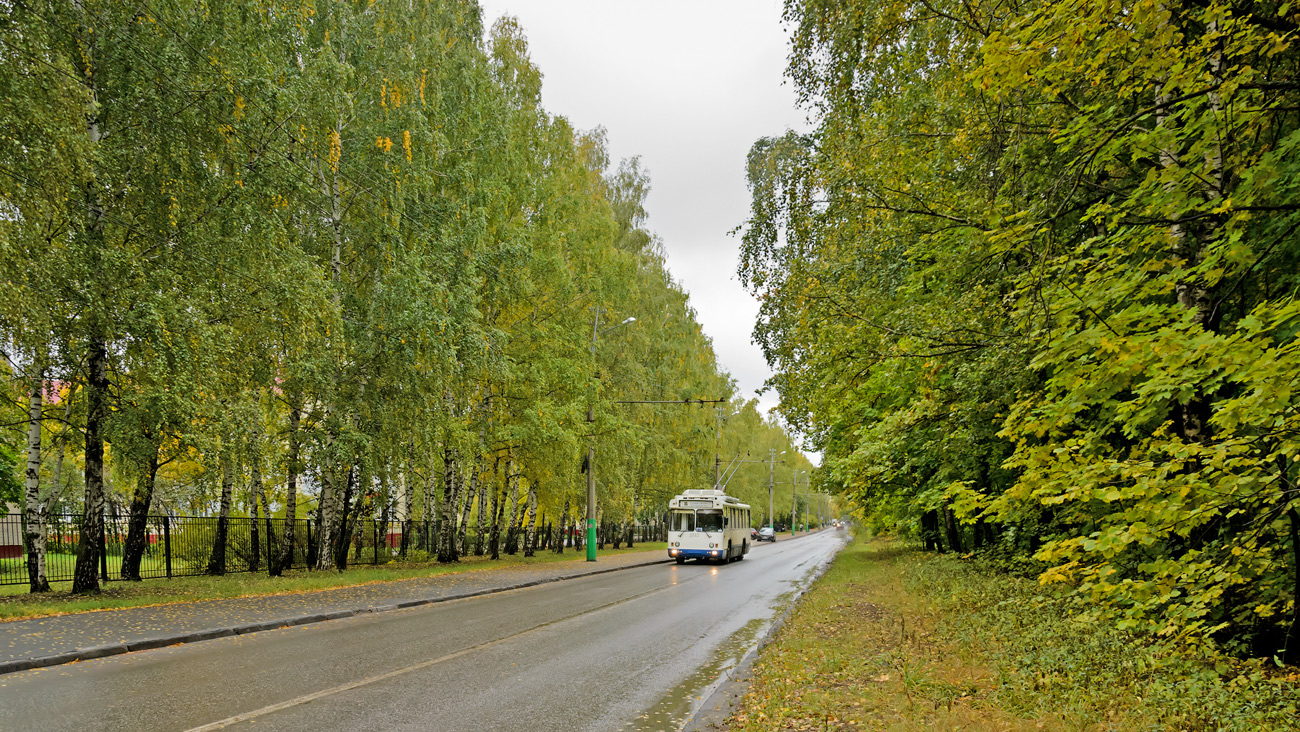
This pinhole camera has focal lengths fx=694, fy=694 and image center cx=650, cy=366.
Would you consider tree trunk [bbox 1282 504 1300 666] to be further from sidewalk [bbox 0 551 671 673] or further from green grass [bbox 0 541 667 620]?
green grass [bbox 0 541 667 620]

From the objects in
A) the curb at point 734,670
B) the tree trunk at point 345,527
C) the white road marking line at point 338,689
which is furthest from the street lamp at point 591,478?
the white road marking line at point 338,689

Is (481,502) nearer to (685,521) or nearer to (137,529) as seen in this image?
(685,521)

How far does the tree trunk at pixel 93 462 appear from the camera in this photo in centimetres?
1302

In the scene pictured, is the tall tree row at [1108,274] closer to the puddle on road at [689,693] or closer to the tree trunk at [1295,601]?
the tree trunk at [1295,601]

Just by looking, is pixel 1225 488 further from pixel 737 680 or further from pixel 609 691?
pixel 609 691

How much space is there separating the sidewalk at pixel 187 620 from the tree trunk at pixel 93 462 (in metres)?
2.09

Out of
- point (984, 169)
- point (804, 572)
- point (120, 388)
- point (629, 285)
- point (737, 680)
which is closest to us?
point (737, 680)

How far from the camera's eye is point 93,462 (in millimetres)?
13266

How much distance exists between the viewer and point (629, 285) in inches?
1289

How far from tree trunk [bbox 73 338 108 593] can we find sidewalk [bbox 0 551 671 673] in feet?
6.85

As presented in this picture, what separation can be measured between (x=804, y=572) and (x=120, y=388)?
70.3 ft

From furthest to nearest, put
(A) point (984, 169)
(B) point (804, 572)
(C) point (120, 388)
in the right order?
(B) point (804, 572) < (C) point (120, 388) < (A) point (984, 169)

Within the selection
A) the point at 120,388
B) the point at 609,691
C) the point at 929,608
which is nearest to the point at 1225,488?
the point at 609,691

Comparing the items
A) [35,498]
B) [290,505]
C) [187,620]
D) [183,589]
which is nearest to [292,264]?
[35,498]
